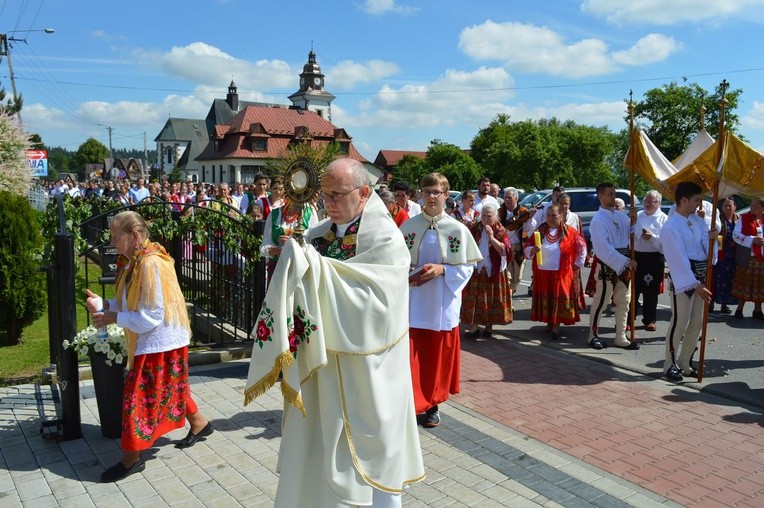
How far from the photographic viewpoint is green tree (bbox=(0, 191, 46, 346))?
7.46m

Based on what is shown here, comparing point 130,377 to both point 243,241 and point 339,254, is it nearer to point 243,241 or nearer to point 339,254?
point 339,254

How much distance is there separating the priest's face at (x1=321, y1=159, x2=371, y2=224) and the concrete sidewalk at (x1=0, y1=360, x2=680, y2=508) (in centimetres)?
210

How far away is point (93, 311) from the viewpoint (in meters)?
4.47

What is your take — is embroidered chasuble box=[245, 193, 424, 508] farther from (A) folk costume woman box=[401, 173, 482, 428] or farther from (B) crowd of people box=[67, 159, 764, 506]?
(A) folk costume woman box=[401, 173, 482, 428]

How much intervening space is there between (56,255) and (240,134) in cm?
6969

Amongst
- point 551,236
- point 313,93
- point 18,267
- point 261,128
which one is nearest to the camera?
point 18,267

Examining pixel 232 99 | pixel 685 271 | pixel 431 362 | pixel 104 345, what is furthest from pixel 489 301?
pixel 232 99

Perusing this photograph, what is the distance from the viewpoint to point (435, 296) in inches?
215

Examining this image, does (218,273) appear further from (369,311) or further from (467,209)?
(369,311)

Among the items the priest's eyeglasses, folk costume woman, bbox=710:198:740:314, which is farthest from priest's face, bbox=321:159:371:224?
folk costume woman, bbox=710:198:740:314

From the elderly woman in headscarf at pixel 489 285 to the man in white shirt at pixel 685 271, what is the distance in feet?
7.42

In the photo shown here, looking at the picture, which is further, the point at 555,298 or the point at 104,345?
the point at 555,298

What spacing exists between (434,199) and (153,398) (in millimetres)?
2760

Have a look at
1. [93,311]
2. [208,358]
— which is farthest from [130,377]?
[208,358]
